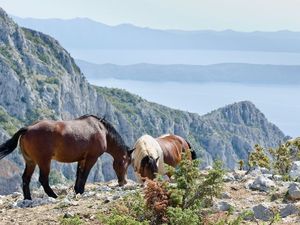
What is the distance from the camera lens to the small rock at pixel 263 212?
9891 mm

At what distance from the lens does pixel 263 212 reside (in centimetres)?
1000

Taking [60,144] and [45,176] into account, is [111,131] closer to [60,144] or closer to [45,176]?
[60,144]

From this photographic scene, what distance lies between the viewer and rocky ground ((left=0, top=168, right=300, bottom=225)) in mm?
10086

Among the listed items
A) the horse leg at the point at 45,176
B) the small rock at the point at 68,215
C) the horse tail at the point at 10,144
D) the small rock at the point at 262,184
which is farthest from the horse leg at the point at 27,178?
the small rock at the point at 262,184

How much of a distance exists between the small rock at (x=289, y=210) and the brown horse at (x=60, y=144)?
5755mm

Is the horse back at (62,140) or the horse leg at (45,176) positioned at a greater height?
the horse back at (62,140)

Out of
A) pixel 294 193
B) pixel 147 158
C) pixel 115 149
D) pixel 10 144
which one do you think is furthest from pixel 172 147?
pixel 294 193

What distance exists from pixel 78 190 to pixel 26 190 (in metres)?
1.29

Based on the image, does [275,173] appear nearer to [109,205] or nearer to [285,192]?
[285,192]

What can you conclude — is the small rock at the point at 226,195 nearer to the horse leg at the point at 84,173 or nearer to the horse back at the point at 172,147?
the horse leg at the point at 84,173

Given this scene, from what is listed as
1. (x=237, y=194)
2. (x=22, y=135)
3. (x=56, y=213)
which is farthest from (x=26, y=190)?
(x=237, y=194)

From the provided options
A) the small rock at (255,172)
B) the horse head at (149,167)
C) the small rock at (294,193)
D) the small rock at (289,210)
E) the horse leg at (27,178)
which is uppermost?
the small rock at (294,193)

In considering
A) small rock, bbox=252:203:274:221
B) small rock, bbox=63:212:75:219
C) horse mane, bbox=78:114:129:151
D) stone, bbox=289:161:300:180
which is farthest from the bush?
horse mane, bbox=78:114:129:151

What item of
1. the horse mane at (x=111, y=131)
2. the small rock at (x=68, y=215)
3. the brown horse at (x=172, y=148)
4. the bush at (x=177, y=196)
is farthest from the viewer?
the brown horse at (x=172, y=148)
